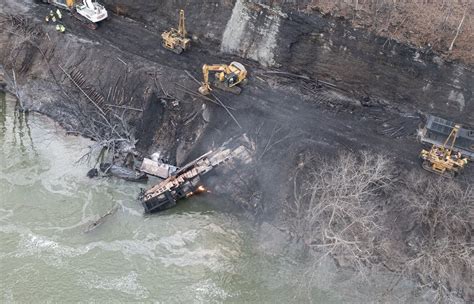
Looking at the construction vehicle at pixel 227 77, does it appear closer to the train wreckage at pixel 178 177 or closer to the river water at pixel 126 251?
the train wreckage at pixel 178 177

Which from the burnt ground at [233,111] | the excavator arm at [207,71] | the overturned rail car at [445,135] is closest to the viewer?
the overturned rail car at [445,135]

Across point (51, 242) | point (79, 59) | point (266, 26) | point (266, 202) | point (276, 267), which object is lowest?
point (51, 242)

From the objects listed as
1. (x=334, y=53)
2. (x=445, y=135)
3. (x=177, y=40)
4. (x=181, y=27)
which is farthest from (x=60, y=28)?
(x=445, y=135)

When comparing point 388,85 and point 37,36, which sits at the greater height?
A: point 388,85

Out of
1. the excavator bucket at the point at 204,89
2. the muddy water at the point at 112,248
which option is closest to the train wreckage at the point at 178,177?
the muddy water at the point at 112,248

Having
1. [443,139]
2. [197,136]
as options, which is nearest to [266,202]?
[197,136]

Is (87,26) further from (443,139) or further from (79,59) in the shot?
(443,139)
